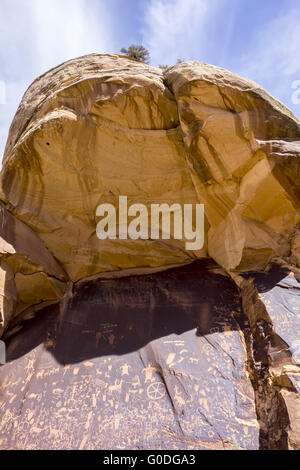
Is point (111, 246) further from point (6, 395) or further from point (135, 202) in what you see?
point (6, 395)

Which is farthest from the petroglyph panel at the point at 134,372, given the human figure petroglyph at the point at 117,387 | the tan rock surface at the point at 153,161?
the tan rock surface at the point at 153,161

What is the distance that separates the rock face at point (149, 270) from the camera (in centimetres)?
348

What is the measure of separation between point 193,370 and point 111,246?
2454mm

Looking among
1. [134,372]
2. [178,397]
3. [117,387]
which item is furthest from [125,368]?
[178,397]

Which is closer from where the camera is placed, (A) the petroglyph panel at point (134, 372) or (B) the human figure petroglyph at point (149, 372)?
(A) the petroglyph panel at point (134, 372)

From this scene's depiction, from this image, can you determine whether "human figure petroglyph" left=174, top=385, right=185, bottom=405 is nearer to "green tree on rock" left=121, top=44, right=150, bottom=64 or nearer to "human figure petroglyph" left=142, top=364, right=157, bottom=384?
"human figure petroglyph" left=142, top=364, right=157, bottom=384

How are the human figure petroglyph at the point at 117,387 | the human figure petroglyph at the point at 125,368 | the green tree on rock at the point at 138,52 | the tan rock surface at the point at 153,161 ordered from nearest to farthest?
1. the human figure petroglyph at the point at 117,387
2. the human figure petroglyph at the point at 125,368
3. the tan rock surface at the point at 153,161
4. the green tree on rock at the point at 138,52

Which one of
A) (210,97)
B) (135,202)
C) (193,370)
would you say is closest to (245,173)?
(210,97)

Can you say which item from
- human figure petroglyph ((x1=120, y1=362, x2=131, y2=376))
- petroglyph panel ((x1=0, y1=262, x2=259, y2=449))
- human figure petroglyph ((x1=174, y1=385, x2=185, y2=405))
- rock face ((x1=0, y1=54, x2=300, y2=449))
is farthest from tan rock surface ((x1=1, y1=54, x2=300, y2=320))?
human figure petroglyph ((x1=174, y1=385, x2=185, y2=405))

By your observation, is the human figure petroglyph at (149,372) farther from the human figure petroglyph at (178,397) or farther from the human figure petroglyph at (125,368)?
the human figure petroglyph at (178,397)

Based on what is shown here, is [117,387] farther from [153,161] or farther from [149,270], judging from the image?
[153,161]

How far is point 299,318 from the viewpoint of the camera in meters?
3.91

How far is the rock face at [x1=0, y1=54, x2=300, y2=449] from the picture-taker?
348 centimetres
